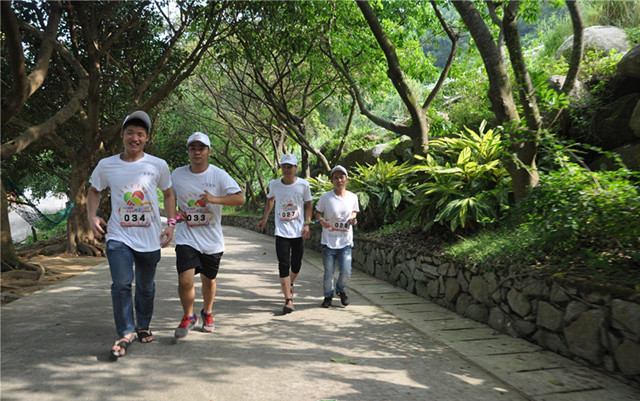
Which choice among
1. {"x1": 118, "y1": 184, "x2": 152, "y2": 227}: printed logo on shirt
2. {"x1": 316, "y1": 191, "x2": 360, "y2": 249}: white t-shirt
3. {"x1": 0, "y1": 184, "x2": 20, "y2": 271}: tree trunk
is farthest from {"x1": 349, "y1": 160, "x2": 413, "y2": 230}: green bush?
{"x1": 0, "y1": 184, "x2": 20, "y2": 271}: tree trunk

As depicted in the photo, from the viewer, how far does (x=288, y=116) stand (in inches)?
640

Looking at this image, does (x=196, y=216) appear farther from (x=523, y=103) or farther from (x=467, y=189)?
(x=467, y=189)

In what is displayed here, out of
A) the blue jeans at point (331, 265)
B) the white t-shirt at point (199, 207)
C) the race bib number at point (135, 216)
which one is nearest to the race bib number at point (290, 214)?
the blue jeans at point (331, 265)

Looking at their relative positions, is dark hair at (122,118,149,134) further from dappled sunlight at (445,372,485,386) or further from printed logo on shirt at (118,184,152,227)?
dappled sunlight at (445,372,485,386)

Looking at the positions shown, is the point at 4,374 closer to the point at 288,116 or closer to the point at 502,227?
the point at 502,227

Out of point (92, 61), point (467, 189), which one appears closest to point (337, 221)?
point (467, 189)

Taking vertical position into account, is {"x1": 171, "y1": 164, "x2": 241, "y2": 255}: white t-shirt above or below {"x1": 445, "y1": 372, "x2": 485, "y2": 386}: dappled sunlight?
above

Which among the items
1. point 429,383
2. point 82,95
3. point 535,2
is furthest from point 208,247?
point 535,2

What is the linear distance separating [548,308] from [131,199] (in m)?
4.26

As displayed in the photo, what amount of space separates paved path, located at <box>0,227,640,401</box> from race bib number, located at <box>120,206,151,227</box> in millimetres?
1185

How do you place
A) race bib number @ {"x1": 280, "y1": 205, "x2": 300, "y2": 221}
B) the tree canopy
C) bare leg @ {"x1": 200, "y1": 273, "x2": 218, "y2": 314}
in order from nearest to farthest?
bare leg @ {"x1": 200, "y1": 273, "x2": 218, "y2": 314}, race bib number @ {"x1": 280, "y1": 205, "x2": 300, "y2": 221}, the tree canopy

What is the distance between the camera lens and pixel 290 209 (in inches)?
251

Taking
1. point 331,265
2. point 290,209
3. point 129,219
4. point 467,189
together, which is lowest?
point 331,265

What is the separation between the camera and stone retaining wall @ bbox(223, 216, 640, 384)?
3.98 metres
